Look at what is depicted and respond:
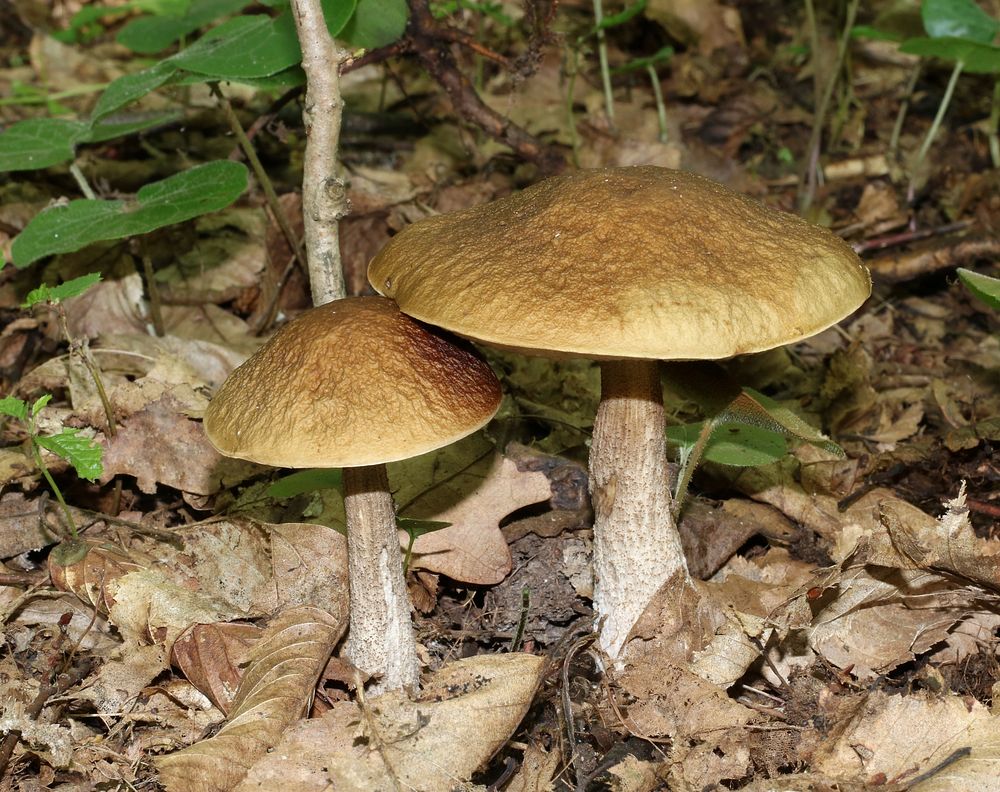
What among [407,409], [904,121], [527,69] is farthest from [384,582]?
[904,121]

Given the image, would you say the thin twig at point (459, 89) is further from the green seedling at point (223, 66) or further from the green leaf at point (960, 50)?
the green leaf at point (960, 50)

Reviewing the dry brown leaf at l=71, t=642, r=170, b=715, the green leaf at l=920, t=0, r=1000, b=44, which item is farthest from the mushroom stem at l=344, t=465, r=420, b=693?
the green leaf at l=920, t=0, r=1000, b=44

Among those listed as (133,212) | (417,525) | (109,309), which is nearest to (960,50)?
(417,525)

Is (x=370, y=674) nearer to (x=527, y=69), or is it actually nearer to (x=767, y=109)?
(x=527, y=69)

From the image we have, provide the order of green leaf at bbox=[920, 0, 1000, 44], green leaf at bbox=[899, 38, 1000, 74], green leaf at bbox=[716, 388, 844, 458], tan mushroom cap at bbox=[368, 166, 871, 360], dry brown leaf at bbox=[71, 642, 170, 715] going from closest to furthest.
Answer: tan mushroom cap at bbox=[368, 166, 871, 360] → dry brown leaf at bbox=[71, 642, 170, 715] → green leaf at bbox=[716, 388, 844, 458] → green leaf at bbox=[899, 38, 1000, 74] → green leaf at bbox=[920, 0, 1000, 44]

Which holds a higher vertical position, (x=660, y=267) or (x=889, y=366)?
(x=660, y=267)

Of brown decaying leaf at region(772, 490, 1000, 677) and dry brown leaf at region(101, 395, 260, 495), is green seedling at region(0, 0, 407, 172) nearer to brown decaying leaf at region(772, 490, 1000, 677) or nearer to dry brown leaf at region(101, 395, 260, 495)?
dry brown leaf at region(101, 395, 260, 495)
